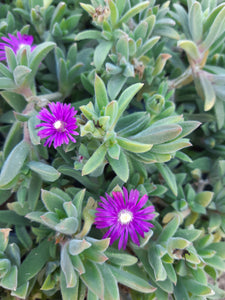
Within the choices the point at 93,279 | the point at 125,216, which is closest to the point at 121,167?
the point at 125,216

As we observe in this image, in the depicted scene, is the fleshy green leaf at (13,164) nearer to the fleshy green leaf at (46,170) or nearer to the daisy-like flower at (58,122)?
the fleshy green leaf at (46,170)

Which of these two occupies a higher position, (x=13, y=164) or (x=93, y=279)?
(x=13, y=164)

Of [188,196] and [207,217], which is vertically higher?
[188,196]

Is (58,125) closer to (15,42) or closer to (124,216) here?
(124,216)

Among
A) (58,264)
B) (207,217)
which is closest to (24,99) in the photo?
(58,264)

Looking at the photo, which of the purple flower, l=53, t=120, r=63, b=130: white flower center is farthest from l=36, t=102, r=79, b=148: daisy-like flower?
the purple flower

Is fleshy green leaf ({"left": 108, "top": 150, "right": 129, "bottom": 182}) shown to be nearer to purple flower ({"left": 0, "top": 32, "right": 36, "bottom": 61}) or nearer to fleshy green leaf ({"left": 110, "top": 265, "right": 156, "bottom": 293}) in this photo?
fleshy green leaf ({"left": 110, "top": 265, "right": 156, "bottom": 293})

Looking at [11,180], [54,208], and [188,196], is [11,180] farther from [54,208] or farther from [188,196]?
[188,196]
